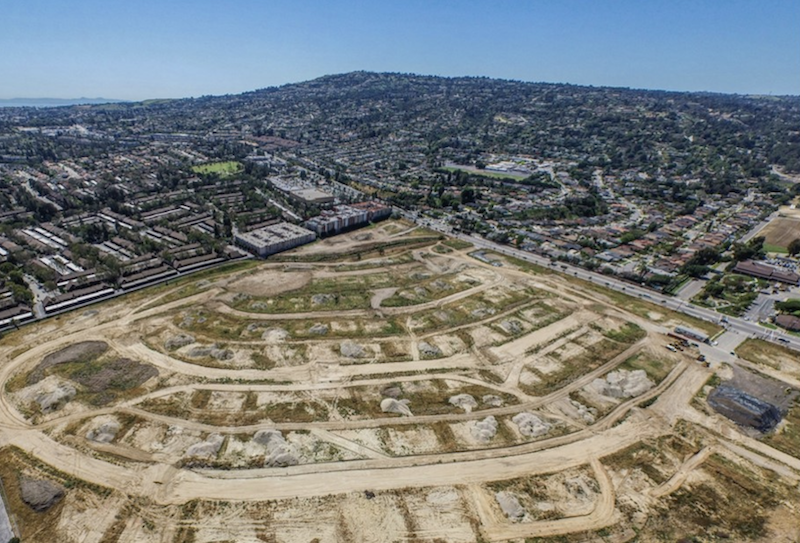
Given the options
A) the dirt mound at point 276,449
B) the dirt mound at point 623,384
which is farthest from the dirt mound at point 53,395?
the dirt mound at point 623,384

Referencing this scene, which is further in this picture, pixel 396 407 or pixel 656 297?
pixel 656 297

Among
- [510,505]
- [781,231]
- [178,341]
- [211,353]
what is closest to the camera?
[510,505]

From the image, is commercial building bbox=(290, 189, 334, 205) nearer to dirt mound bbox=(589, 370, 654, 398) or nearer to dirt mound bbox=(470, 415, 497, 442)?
dirt mound bbox=(470, 415, 497, 442)

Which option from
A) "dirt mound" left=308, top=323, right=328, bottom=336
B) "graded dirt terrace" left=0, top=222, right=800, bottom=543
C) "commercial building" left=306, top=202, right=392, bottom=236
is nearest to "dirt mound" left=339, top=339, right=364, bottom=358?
"graded dirt terrace" left=0, top=222, right=800, bottom=543

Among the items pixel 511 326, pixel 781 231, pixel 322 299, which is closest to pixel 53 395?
pixel 322 299

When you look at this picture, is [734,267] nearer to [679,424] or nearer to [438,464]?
[679,424]

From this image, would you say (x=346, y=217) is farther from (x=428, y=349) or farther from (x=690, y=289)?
(x=690, y=289)
